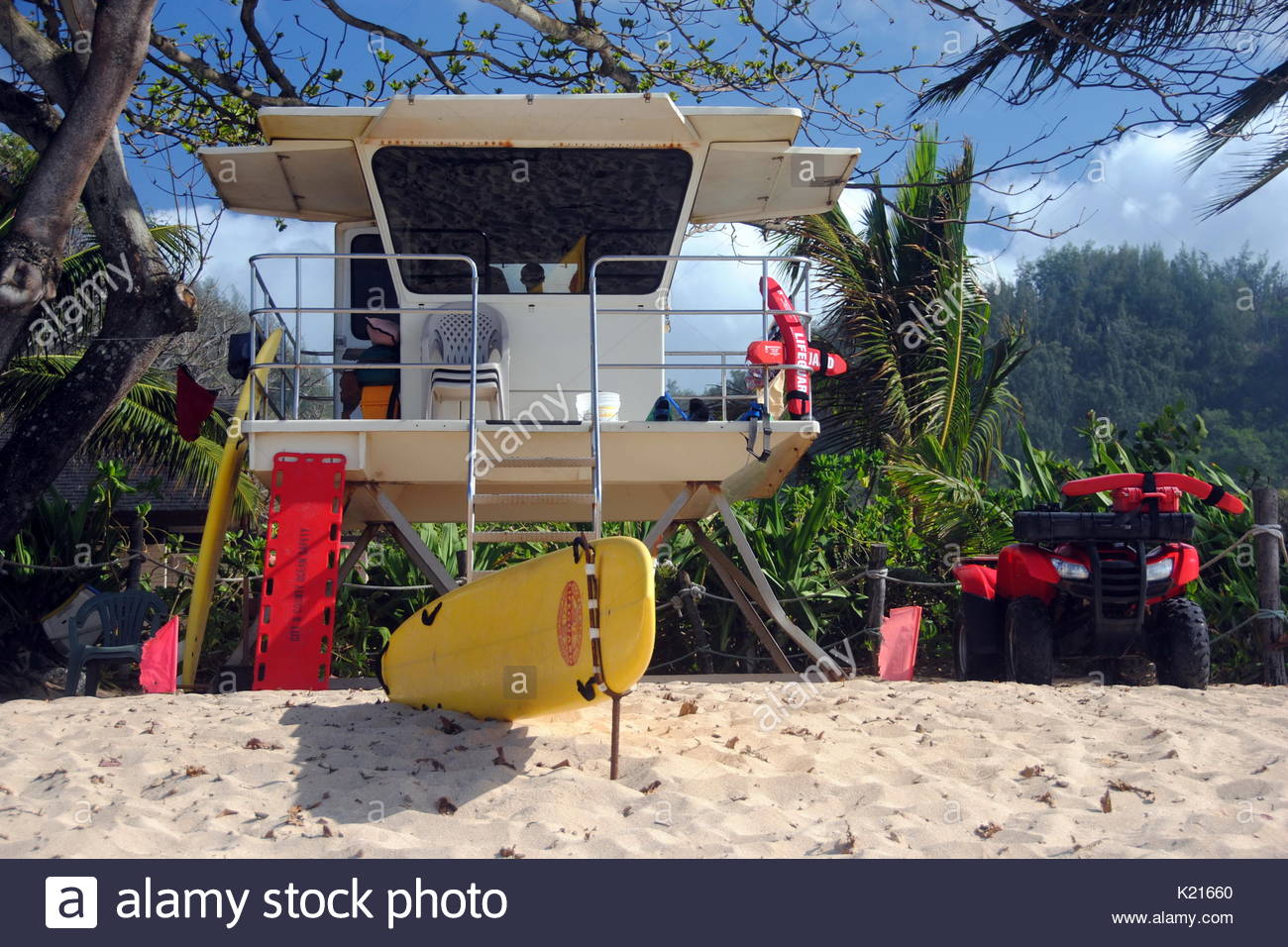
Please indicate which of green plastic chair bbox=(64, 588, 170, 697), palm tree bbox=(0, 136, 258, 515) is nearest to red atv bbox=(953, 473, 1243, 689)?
green plastic chair bbox=(64, 588, 170, 697)

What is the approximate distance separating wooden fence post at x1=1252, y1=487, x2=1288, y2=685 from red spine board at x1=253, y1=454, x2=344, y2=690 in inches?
251

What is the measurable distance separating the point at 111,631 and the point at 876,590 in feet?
20.0

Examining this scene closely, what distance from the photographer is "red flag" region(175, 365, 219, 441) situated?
9.12 meters

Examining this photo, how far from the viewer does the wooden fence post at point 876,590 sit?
404 inches

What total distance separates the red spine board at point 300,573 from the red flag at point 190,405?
186 cm

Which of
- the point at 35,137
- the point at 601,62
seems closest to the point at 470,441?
the point at 35,137

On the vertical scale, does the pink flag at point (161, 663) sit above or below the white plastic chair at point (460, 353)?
below

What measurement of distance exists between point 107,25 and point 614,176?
13.3 ft

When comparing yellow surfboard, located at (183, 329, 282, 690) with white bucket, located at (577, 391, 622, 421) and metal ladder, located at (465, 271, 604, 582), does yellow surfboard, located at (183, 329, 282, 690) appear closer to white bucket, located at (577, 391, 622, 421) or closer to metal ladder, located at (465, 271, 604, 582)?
metal ladder, located at (465, 271, 604, 582)

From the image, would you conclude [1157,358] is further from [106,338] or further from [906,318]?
[106,338]

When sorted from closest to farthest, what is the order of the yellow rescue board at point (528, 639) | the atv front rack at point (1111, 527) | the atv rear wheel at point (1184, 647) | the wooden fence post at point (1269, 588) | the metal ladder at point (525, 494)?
the yellow rescue board at point (528, 639) < the metal ladder at point (525, 494) < the atv front rack at point (1111, 527) < the atv rear wheel at point (1184, 647) < the wooden fence post at point (1269, 588)

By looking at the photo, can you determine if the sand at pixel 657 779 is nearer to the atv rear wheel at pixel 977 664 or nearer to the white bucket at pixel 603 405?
the atv rear wheel at pixel 977 664

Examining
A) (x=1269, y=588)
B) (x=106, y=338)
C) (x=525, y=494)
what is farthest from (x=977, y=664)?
(x=106, y=338)

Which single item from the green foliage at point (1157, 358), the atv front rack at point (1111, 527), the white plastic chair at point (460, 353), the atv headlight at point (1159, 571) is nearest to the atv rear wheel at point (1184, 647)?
the atv headlight at point (1159, 571)
